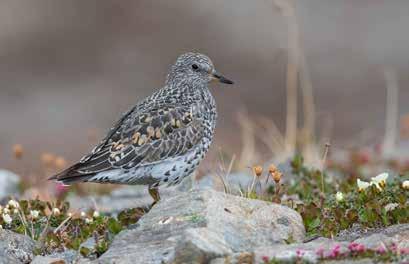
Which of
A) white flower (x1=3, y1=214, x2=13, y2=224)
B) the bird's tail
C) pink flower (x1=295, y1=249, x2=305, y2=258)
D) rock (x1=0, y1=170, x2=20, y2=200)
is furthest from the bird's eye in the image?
pink flower (x1=295, y1=249, x2=305, y2=258)

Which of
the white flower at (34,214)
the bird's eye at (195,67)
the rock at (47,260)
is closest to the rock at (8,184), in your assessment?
the bird's eye at (195,67)

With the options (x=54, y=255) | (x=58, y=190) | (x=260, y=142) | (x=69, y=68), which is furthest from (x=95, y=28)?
(x=54, y=255)

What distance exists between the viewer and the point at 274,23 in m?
26.4

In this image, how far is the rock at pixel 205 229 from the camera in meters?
7.25

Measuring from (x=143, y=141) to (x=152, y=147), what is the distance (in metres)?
0.10

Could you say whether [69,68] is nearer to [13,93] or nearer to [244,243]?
[13,93]

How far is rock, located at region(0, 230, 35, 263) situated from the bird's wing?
1.25 m

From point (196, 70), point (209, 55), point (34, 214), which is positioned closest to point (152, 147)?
point (34, 214)

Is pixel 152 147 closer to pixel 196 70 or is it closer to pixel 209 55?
pixel 196 70

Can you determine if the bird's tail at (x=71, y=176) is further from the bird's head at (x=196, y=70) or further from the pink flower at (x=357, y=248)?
the pink flower at (x=357, y=248)

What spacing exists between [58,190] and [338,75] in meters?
11.9

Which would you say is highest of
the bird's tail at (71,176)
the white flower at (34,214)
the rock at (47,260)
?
the bird's tail at (71,176)

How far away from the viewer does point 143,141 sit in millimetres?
9891

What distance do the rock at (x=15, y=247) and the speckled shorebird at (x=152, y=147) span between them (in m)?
1.26
